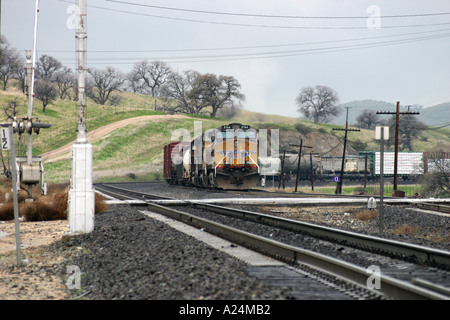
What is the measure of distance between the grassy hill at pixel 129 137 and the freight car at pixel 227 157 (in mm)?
25113

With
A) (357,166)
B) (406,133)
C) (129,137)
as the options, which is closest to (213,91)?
(129,137)

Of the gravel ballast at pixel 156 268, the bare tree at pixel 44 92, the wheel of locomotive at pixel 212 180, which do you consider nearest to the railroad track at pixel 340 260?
the gravel ballast at pixel 156 268

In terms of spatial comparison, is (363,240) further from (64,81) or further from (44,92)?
(64,81)

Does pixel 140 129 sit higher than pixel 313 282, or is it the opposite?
pixel 140 129

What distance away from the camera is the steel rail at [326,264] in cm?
521

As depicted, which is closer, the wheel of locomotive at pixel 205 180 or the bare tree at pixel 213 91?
the wheel of locomotive at pixel 205 180

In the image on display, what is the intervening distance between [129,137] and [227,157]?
6105 centimetres

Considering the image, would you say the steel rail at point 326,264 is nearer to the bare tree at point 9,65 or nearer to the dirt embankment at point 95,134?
the dirt embankment at point 95,134

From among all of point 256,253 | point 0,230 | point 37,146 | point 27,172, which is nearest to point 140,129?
point 37,146
